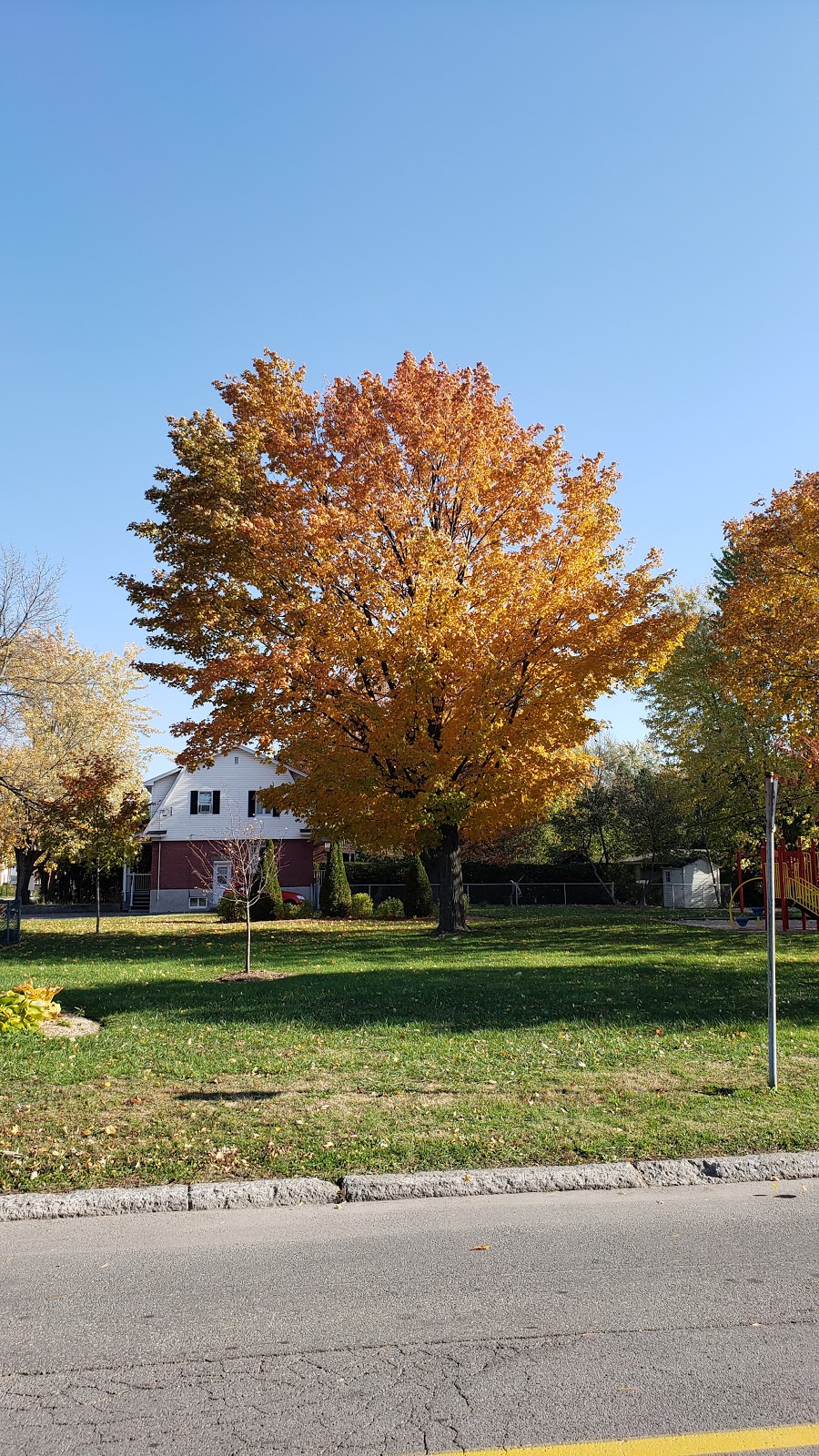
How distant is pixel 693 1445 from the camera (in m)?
3.21

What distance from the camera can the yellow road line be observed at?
3.18 meters

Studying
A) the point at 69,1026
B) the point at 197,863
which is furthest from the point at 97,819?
the point at 197,863

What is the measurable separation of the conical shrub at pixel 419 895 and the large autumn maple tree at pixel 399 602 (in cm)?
1224

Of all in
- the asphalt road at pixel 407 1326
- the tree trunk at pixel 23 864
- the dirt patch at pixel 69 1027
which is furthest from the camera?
the tree trunk at pixel 23 864

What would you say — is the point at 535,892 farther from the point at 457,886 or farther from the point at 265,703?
the point at 265,703

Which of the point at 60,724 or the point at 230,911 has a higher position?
the point at 60,724

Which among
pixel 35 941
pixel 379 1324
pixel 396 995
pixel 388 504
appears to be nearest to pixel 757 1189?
pixel 379 1324

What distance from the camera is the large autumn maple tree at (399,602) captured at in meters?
19.2

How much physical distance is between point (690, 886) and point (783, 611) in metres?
26.3

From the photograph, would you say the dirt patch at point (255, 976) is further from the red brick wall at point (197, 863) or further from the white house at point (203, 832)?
the red brick wall at point (197, 863)

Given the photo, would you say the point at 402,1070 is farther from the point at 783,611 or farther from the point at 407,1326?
the point at 783,611

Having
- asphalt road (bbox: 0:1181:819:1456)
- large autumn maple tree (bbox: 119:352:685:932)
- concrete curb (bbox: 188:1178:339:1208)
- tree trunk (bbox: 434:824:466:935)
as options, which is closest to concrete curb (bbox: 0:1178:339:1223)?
concrete curb (bbox: 188:1178:339:1208)

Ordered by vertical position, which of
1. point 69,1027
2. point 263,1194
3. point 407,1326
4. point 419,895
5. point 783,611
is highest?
point 783,611

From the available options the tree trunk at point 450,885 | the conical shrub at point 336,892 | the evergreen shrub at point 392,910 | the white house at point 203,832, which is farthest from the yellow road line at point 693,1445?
the white house at point 203,832
